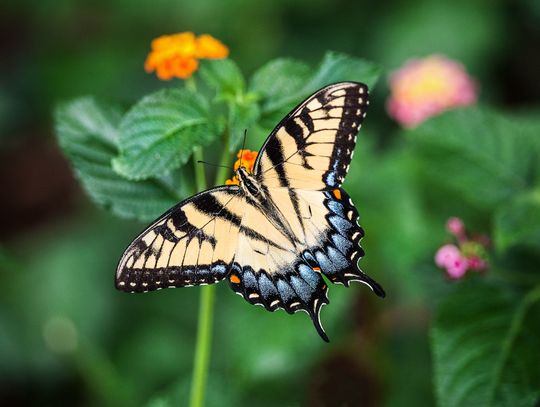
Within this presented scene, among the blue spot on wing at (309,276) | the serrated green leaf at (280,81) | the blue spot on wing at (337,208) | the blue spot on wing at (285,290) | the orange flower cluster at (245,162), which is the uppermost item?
the serrated green leaf at (280,81)

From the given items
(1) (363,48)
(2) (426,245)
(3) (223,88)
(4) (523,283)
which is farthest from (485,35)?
(3) (223,88)

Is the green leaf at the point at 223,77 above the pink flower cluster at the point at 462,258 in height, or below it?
above

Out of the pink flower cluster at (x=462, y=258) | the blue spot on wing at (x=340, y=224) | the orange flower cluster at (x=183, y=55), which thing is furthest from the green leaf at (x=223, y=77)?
→ the pink flower cluster at (x=462, y=258)

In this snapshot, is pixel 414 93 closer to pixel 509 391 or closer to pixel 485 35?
pixel 485 35

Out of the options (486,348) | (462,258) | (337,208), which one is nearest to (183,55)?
(337,208)

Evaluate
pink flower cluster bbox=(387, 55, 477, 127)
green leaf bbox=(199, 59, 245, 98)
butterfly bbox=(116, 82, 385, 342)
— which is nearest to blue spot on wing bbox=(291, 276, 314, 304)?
butterfly bbox=(116, 82, 385, 342)

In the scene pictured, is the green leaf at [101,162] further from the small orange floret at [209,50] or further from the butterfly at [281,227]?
the small orange floret at [209,50]

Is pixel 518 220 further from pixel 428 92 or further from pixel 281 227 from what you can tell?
pixel 428 92
